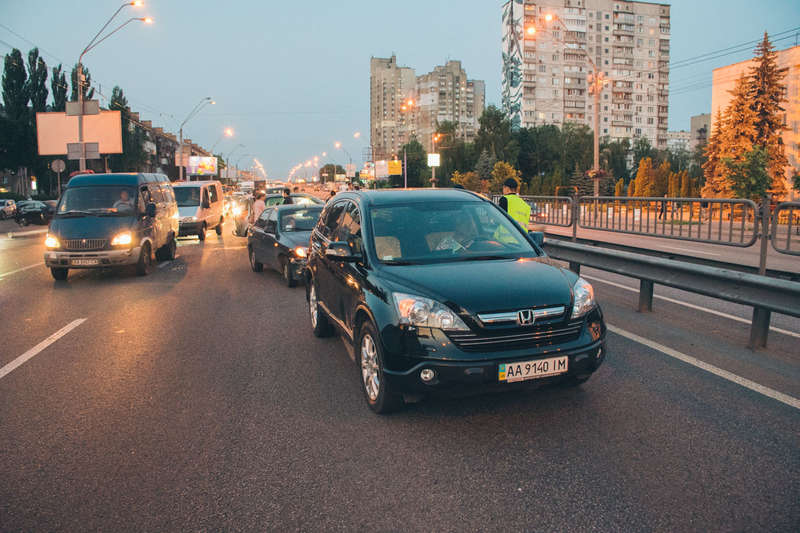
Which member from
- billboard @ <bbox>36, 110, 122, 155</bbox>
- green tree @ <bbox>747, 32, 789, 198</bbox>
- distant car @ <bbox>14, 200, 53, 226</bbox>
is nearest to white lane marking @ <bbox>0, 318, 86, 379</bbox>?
distant car @ <bbox>14, 200, 53, 226</bbox>

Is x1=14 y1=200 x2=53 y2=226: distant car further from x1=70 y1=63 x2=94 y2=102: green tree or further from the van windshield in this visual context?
x1=70 y1=63 x2=94 y2=102: green tree

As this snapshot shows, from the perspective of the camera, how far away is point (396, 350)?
414 centimetres

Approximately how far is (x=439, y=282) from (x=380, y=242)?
3.14ft

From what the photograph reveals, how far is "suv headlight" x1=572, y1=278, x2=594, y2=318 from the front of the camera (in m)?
4.25

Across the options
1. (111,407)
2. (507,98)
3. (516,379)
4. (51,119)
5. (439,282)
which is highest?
(507,98)

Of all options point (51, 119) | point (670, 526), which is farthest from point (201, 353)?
point (51, 119)

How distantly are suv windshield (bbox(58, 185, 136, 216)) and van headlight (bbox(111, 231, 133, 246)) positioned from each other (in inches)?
26.3

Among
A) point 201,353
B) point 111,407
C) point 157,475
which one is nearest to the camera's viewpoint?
point 157,475

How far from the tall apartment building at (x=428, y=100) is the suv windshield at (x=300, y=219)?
13738cm

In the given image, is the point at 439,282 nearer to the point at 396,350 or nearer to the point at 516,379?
the point at 396,350

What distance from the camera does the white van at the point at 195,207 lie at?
71.6 feet

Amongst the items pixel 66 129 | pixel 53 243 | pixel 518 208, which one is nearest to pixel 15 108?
pixel 66 129

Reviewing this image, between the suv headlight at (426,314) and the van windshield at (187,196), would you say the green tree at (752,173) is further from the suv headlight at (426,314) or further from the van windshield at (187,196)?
the suv headlight at (426,314)

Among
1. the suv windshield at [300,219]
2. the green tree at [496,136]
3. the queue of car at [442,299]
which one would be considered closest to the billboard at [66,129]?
the suv windshield at [300,219]
